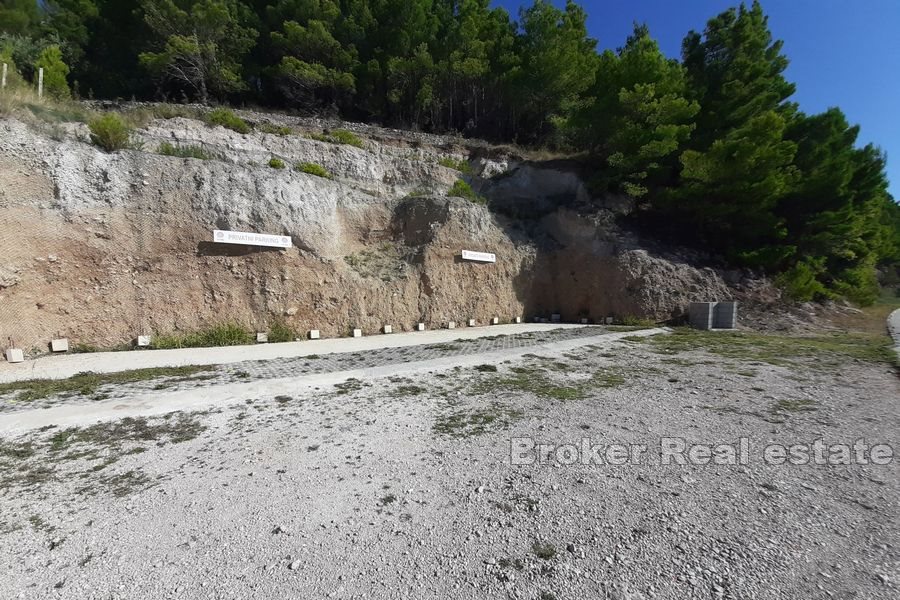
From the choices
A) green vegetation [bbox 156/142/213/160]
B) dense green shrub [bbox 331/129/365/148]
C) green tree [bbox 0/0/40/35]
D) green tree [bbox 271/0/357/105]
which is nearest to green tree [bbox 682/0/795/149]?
dense green shrub [bbox 331/129/365/148]

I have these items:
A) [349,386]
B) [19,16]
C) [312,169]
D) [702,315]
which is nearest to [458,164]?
[312,169]

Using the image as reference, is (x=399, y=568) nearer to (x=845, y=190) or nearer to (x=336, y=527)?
(x=336, y=527)

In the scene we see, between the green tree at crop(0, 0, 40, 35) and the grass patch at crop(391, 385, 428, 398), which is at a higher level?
the green tree at crop(0, 0, 40, 35)

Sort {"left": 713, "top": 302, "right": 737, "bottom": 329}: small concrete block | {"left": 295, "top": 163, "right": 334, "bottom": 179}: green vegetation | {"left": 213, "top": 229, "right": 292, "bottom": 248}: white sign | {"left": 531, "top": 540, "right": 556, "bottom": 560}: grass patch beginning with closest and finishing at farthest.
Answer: {"left": 531, "top": 540, "right": 556, "bottom": 560}: grass patch < {"left": 213, "top": 229, "right": 292, "bottom": 248}: white sign < {"left": 295, "top": 163, "right": 334, "bottom": 179}: green vegetation < {"left": 713, "top": 302, "right": 737, "bottom": 329}: small concrete block

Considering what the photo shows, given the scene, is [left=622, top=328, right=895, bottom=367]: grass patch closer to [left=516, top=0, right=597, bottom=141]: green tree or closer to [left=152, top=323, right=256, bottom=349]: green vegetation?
[left=152, top=323, right=256, bottom=349]: green vegetation

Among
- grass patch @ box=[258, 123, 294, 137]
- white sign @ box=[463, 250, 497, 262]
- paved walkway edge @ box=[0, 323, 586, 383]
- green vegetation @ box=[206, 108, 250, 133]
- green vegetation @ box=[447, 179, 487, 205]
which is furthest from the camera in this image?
green vegetation @ box=[447, 179, 487, 205]

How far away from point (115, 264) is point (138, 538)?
8.84 meters

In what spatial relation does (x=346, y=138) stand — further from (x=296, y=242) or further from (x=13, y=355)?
(x=13, y=355)

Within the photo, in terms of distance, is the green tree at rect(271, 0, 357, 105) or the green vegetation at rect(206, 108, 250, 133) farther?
the green tree at rect(271, 0, 357, 105)

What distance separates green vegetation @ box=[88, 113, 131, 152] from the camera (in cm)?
897

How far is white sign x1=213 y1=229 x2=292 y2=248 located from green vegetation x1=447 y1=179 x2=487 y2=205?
723cm

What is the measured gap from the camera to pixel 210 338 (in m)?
9.09

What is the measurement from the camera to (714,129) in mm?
15586

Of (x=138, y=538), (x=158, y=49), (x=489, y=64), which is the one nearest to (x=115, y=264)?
(x=138, y=538)
